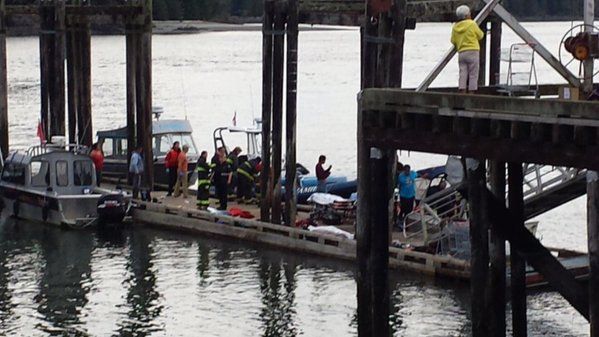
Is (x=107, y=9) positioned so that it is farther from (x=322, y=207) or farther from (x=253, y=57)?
(x=253, y=57)

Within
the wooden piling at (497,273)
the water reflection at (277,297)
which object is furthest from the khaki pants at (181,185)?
the wooden piling at (497,273)

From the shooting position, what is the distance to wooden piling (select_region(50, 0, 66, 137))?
3784cm

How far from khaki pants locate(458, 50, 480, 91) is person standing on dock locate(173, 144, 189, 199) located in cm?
1658

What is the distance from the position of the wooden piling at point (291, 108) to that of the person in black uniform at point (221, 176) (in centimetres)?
284

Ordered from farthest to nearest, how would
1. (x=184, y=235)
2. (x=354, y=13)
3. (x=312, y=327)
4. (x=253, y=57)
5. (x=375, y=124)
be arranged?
(x=253, y=57), (x=184, y=235), (x=354, y=13), (x=312, y=327), (x=375, y=124)

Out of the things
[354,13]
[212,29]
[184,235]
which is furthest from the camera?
[212,29]

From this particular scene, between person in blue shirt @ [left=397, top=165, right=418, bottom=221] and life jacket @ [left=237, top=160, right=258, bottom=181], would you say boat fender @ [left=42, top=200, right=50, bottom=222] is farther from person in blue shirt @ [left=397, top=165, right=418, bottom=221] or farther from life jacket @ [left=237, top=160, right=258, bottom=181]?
person in blue shirt @ [left=397, top=165, right=418, bottom=221]

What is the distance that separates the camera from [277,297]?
91.6ft

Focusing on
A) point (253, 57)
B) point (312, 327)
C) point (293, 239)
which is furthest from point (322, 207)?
point (253, 57)

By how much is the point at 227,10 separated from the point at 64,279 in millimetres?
131945

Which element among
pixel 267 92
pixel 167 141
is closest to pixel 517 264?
pixel 267 92

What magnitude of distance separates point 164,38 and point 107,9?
428 ft

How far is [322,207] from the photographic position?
107 ft

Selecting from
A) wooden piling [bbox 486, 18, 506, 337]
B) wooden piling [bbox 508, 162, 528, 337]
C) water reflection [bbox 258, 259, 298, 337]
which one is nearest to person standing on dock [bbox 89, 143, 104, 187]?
water reflection [bbox 258, 259, 298, 337]
